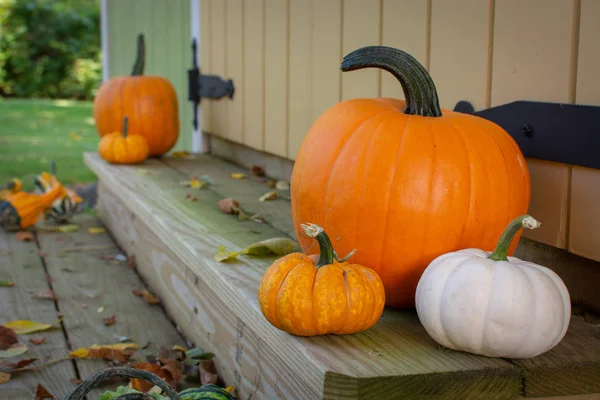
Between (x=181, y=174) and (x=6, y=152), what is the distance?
497 centimetres

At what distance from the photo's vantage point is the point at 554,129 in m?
1.93

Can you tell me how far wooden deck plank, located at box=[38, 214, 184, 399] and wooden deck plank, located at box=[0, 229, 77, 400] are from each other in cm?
5

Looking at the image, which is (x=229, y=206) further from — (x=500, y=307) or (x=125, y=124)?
(x=500, y=307)

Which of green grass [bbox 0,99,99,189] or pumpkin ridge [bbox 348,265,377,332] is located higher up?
pumpkin ridge [bbox 348,265,377,332]

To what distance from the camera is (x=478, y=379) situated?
1.51 meters

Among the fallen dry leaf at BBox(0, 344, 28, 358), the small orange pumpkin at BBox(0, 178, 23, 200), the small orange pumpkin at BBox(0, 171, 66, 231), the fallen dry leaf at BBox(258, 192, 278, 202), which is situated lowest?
the fallen dry leaf at BBox(0, 344, 28, 358)

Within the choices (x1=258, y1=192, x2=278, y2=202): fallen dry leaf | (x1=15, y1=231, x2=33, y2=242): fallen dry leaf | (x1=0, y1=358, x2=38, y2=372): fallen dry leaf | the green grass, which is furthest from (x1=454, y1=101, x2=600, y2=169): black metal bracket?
the green grass

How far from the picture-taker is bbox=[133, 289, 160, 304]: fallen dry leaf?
10.8 feet

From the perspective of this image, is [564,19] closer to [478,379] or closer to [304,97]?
[478,379]

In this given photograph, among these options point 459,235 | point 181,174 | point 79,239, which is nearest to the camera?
point 459,235

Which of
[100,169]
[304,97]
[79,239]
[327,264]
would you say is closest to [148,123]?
[100,169]

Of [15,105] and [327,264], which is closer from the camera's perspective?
[327,264]

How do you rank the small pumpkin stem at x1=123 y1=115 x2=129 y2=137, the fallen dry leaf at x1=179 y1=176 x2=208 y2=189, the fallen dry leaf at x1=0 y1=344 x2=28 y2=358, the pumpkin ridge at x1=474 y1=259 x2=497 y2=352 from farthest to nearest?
A: 1. the small pumpkin stem at x1=123 y1=115 x2=129 y2=137
2. the fallen dry leaf at x1=179 y1=176 x2=208 y2=189
3. the fallen dry leaf at x1=0 y1=344 x2=28 y2=358
4. the pumpkin ridge at x1=474 y1=259 x2=497 y2=352

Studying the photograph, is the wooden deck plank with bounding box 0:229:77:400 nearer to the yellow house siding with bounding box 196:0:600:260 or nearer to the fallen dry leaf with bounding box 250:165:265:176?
the fallen dry leaf with bounding box 250:165:265:176
